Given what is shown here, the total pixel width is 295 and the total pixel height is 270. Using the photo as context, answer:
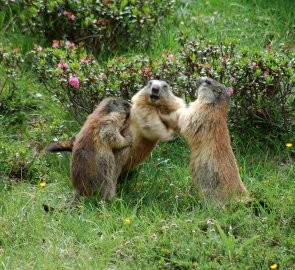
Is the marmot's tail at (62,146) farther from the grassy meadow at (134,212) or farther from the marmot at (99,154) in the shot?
the grassy meadow at (134,212)

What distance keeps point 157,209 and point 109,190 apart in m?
0.58

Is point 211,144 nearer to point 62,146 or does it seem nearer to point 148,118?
point 148,118

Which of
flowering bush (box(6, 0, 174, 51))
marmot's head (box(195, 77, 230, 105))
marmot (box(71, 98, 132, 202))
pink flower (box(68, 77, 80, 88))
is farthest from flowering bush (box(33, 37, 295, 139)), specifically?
flowering bush (box(6, 0, 174, 51))

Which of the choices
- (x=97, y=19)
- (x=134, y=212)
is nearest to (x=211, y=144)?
(x=134, y=212)

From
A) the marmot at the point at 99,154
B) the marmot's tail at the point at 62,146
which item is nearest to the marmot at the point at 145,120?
Result: the marmot's tail at the point at 62,146

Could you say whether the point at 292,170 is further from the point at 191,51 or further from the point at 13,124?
the point at 13,124

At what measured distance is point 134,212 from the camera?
22.5 feet

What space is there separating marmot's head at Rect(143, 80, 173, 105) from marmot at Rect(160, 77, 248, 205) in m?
0.26

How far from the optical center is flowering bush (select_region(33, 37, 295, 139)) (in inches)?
317

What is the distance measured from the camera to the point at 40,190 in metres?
7.52

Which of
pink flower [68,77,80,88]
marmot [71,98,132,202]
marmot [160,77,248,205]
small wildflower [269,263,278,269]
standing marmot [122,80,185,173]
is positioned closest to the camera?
small wildflower [269,263,278,269]

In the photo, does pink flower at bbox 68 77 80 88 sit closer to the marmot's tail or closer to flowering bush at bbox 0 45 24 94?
the marmot's tail

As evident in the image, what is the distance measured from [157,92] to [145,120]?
1.00 feet

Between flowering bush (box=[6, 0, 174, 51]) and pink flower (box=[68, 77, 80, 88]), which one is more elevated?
flowering bush (box=[6, 0, 174, 51])
